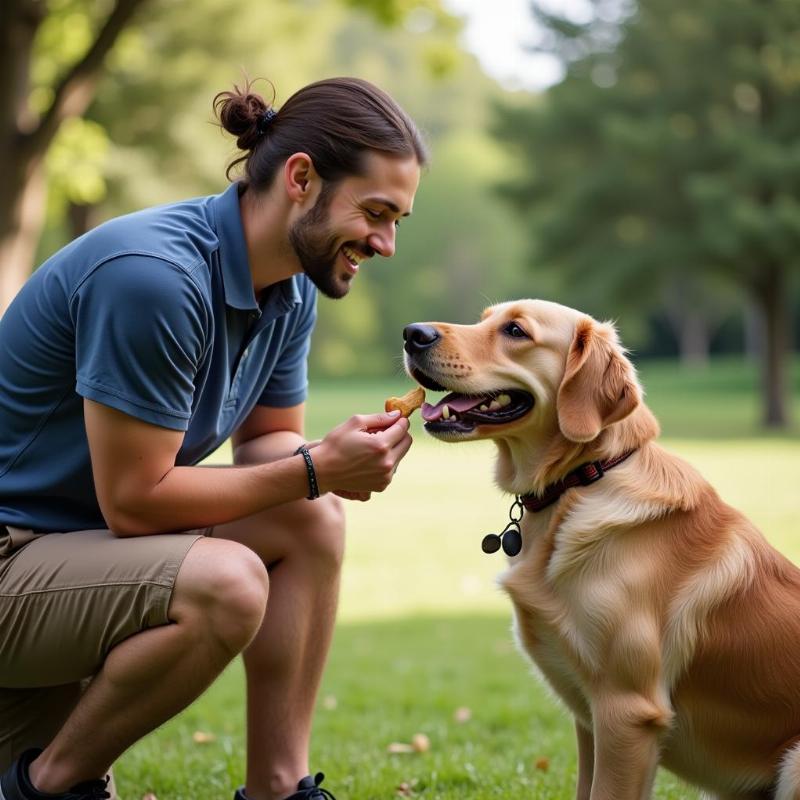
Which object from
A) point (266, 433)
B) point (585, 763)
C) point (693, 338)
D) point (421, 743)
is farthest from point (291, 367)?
point (693, 338)

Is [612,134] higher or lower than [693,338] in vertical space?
higher

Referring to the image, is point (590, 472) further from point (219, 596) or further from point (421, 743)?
point (421, 743)

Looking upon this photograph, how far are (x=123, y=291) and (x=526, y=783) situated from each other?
84.1 inches

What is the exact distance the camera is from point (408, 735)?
4559mm

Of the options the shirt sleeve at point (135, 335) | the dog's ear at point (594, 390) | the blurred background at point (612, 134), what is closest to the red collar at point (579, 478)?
the dog's ear at point (594, 390)

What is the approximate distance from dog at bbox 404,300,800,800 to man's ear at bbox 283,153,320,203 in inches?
20.3

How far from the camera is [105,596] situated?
297cm

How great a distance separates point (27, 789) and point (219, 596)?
0.73 m

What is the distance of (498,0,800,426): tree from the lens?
2405cm

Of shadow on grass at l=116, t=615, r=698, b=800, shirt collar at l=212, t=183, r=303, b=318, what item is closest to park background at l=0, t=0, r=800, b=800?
shadow on grass at l=116, t=615, r=698, b=800

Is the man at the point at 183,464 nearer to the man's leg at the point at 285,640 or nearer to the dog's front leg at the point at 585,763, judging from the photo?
the man's leg at the point at 285,640

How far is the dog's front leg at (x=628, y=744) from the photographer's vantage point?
301cm

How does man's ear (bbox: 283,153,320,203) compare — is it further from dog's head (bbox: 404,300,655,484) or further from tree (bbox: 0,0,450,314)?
tree (bbox: 0,0,450,314)

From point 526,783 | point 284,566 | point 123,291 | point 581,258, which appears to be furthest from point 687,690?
point 581,258
